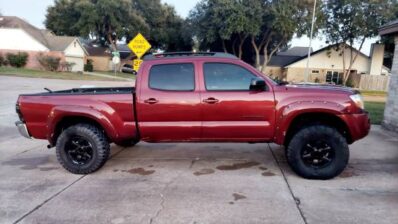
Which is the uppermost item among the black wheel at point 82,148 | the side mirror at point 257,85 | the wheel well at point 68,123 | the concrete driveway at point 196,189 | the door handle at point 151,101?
the side mirror at point 257,85

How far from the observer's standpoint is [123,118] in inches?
224

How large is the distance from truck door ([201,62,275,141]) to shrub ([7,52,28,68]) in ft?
136

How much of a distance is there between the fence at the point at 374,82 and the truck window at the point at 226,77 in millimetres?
38543

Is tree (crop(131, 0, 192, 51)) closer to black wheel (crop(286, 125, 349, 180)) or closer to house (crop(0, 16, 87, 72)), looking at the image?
house (crop(0, 16, 87, 72))

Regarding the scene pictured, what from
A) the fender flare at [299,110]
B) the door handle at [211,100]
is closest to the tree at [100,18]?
the door handle at [211,100]

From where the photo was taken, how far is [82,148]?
582cm

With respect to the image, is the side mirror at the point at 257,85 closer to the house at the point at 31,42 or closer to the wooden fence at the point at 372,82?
the wooden fence at the point at 372,82

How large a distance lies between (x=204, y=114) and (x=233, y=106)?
476mm

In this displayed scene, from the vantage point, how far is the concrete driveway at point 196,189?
13.7 ft

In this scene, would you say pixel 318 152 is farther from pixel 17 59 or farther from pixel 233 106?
pixel 17 59

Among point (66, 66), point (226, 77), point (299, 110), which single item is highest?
point (226, 77)

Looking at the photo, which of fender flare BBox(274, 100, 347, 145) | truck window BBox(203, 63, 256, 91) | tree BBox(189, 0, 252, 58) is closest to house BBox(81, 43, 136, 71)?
tree BBox(189, 0, 252, 58)

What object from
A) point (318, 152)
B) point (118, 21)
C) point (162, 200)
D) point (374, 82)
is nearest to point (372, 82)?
point (374, 82)

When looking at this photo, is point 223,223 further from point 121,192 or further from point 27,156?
point 27,156
